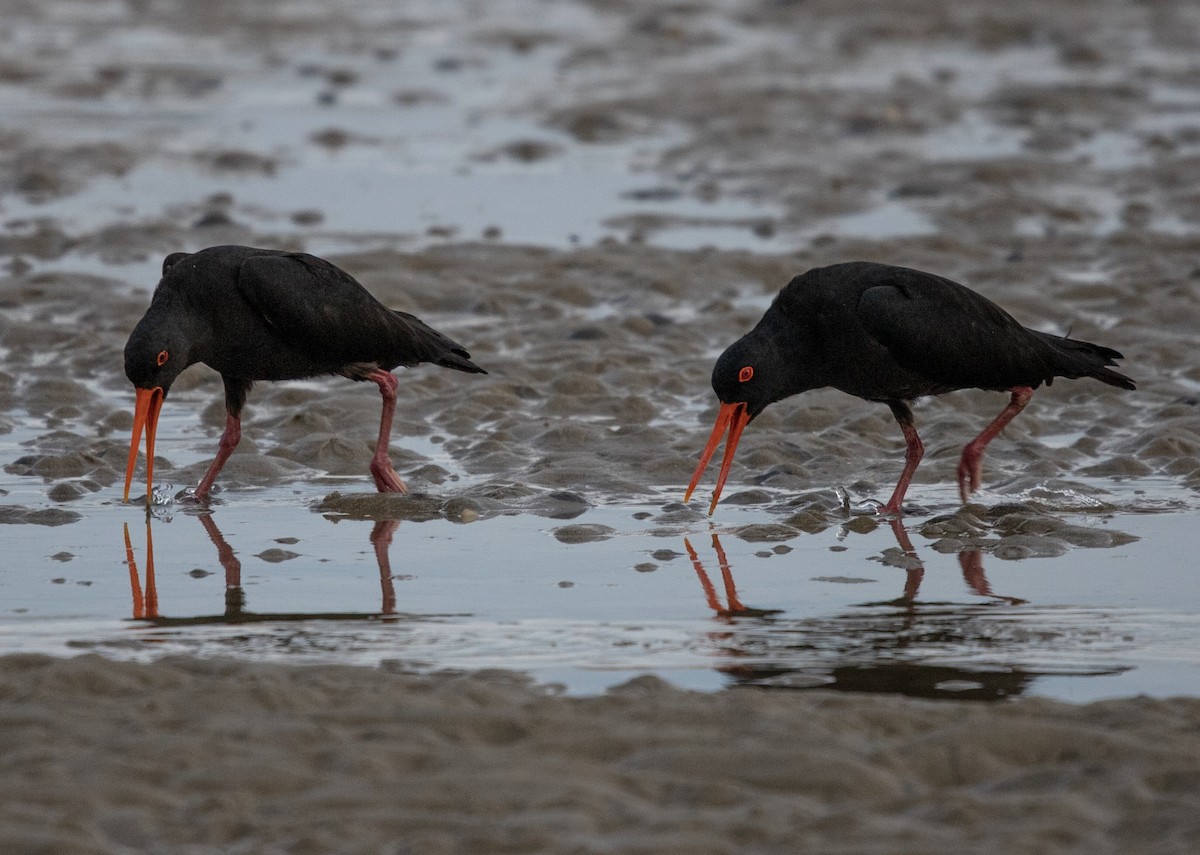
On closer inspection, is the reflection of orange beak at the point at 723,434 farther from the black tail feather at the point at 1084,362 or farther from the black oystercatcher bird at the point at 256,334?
the black tail feather at the point at 1084,362

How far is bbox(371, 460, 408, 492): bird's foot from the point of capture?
25.3 ft

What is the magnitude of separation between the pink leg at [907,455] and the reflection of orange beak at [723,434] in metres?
0.68

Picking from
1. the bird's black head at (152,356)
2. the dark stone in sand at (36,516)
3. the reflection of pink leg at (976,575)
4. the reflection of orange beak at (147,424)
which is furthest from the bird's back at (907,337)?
the dark stone in sand at (36,516)

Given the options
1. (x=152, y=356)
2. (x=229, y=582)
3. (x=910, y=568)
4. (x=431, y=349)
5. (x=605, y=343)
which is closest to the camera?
(x=229, y=582)

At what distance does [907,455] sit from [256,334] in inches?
111

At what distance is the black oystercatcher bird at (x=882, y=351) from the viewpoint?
24.9ft

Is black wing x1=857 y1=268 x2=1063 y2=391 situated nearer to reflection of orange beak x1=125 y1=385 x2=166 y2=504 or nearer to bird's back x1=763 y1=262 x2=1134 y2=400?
bird's back x1=763 y1=262 x2=1134 y2=400

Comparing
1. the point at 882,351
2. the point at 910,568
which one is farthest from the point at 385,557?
the point at 882,351

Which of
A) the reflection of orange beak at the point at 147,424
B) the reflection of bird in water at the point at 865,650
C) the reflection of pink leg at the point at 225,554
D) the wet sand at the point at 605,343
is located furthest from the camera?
the reflection of orange beak at the point at 147,424

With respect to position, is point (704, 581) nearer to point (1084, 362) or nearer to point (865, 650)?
point (865, 650)

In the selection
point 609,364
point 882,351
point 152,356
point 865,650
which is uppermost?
point 609,364

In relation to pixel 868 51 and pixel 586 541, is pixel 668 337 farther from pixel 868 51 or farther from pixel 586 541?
pixel 868 51

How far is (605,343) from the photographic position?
10.3 meters

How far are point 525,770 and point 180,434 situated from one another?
4.84 meters
